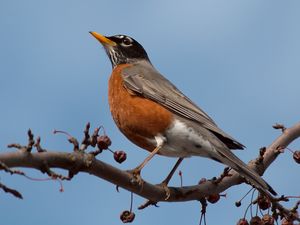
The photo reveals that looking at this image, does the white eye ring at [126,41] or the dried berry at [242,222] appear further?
the white eye ring at [126,41]

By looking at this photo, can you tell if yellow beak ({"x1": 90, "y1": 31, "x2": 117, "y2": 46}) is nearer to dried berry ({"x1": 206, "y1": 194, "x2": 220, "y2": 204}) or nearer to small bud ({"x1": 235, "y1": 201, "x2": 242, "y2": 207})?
dried berry ({"x1": 206, "y1": 194, "x2": 220, "y2": 204})

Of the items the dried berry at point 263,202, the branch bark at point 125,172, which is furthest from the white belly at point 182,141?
the dried berry at point 263,202

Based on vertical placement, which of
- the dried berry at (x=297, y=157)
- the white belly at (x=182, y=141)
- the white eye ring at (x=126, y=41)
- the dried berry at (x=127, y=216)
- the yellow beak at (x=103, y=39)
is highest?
the white eye ring at (x=126, y=41)

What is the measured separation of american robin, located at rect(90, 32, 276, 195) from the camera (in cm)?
430

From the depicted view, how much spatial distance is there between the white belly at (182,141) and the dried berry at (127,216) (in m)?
1.09

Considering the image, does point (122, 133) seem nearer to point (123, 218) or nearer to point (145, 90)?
point (145, 90)

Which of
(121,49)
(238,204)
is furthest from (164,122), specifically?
(121,49)

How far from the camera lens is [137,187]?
3.07 metres

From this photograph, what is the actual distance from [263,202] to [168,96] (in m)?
Answer: 1.53

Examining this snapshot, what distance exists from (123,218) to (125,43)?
315 cm

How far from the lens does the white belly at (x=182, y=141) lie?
4367 mm

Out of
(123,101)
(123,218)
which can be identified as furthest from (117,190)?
(123,101)

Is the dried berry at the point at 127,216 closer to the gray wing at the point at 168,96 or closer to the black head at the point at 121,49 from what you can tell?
the gray wing at the point at 168,96

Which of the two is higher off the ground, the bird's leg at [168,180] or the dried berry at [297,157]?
the dried berry at [297,157]
